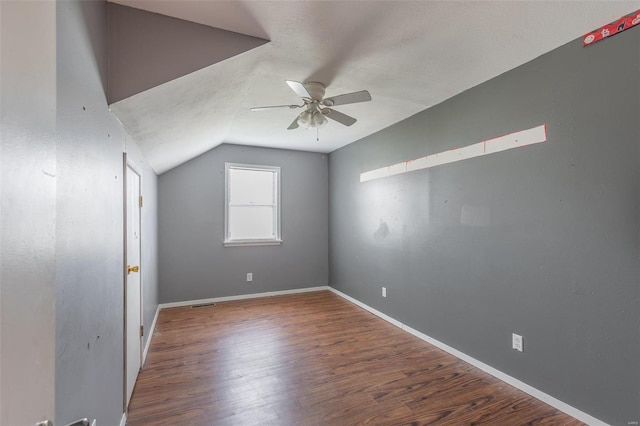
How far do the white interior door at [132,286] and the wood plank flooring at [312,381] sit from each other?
0.66 ft

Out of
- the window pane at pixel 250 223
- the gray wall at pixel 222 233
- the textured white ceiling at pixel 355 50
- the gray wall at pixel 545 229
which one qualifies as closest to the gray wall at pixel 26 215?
the textured white ceiling at pixel 355 50

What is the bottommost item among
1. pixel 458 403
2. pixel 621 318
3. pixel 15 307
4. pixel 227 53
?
pixel 458 403

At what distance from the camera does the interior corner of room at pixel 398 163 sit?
0.65 metres

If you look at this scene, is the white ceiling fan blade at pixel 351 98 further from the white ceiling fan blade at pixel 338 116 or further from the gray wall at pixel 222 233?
the gray wall at pixel 222 233

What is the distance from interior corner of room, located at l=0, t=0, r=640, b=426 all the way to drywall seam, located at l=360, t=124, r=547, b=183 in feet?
0.05

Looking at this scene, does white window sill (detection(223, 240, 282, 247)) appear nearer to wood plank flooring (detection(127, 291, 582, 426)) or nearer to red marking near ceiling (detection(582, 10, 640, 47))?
wood plank flooring (detection(127, 291, 582, 426))

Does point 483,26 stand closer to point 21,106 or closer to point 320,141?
point 21,106

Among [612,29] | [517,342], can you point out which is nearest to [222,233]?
[517,342]

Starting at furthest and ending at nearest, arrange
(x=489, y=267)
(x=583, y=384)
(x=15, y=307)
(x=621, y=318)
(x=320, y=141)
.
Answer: (x=320, y=141), (x=489, y=267), (x=583, y=384), (x=621, y=318), (x=15, y=307)

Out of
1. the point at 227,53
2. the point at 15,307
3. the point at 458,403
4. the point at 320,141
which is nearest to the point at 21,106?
the point at 15,307

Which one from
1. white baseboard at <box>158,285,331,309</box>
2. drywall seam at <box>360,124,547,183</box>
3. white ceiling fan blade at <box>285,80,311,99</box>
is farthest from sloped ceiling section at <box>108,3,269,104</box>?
white baseboard at <box>158,285,331,309</box>

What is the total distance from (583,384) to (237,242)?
4.17 m

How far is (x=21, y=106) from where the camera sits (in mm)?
557

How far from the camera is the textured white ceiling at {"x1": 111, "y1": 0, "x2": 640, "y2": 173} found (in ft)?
5.17
